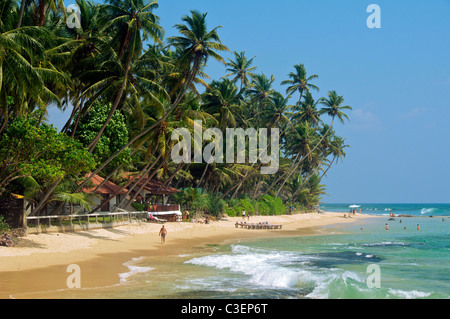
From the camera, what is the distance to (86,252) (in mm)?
19844

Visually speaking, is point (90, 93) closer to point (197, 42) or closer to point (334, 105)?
point (197, 42)

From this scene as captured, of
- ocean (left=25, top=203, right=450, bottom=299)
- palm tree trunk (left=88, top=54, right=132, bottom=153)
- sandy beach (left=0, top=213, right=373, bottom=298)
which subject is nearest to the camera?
ocean (left=25, top=203, right=450, bottom=299)

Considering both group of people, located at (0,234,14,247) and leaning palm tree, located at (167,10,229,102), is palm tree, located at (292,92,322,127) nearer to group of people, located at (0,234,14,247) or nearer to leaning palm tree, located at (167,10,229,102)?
leaning palm tree, located at (167,10,229,102)

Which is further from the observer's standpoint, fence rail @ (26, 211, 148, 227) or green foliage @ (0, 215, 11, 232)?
fence rail @ (26, 211, 148, 227)

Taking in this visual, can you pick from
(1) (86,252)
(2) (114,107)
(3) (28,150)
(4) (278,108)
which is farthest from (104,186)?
(4) (278,108)

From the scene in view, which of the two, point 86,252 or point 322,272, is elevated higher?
point 86,252

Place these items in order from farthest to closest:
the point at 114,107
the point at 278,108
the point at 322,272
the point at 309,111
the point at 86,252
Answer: the point at 309,111
the point at 278,108
the point at 114,107
the point at 86,252
the point at 322,272

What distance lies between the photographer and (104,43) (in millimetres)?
25484

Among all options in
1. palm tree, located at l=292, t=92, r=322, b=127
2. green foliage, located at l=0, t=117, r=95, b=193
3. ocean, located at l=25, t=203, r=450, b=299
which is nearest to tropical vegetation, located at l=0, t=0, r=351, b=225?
green foliage, located at l=0, t=117, r=95, b=193

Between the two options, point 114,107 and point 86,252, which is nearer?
point 86,252

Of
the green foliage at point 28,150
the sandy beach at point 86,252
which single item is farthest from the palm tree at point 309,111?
the green foliage at point 28,150

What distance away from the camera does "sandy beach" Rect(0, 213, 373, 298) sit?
1320cm

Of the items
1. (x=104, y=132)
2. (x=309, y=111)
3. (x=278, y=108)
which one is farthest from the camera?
(x=309, y=111)
